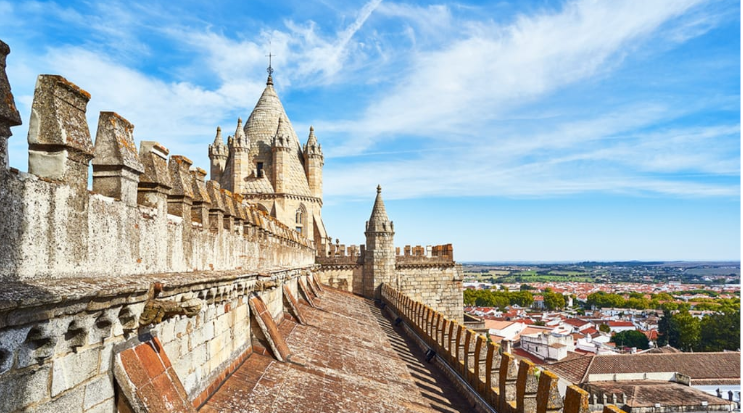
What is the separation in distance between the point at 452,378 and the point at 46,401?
35.8 feet

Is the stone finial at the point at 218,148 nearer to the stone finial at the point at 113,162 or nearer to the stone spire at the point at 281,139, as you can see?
the stone spire at the point at 281,139

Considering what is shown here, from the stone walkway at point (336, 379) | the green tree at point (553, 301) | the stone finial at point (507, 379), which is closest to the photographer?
the stone walkway at point (336, 379)

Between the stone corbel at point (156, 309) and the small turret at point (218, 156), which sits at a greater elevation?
the small turret at point (218, 156)

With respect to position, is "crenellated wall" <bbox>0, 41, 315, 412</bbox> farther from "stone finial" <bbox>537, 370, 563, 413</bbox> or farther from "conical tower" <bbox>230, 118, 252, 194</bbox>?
"conical tower" <bbox>230, 118, 252, 194</bbox>

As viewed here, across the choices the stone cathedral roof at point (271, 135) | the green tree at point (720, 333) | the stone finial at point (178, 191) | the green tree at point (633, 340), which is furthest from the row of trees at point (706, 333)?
the stone finial at point (178, 191)

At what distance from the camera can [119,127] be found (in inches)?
187

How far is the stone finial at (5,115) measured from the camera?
10.2ft

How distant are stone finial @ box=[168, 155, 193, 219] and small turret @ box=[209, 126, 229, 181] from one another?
3143 centimetres

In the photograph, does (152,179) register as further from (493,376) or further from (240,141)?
(240,141)

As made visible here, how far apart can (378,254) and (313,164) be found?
10300 millimetres

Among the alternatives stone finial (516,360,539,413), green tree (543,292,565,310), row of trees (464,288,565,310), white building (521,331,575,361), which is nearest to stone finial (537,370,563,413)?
stone finial (516,360,539,413)

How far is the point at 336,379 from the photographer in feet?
30.2

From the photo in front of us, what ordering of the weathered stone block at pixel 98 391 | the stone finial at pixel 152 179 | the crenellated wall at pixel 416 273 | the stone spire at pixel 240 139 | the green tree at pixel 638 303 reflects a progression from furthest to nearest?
the green tree at pixel 638 303 < the stone spire at pixel 240 139 < the crenellated wall at pixel 416 273 < the stone finial at pixel 152 179 < the weathered stone block at pixel 98 391

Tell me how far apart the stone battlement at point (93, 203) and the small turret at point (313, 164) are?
3128 centimetres
